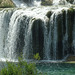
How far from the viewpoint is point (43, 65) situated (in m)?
21.6

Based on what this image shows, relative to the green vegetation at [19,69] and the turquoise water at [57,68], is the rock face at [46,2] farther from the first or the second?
the green vegetation at [19,69]

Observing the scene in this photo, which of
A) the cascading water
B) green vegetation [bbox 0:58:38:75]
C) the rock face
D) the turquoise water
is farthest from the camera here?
the rock face

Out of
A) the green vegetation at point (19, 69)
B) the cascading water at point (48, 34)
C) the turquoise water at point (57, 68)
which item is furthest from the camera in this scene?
the cascading water at point (48, 34)

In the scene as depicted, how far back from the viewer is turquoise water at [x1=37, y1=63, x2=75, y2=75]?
1921 centimetres

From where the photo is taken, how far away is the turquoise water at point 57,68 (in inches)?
756

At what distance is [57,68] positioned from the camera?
20.4 meters

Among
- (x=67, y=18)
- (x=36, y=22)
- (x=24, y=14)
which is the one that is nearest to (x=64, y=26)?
(x=67, y=18)

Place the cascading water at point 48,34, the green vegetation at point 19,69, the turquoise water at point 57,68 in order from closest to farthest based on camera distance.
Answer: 1. the green vegetation at point 19,69
2. the turquoise water at point 57,68
3. the cascading water at point 48,34

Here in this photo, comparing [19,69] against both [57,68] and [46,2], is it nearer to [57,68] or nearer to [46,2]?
[57,68]

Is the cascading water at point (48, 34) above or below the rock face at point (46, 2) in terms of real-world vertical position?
below

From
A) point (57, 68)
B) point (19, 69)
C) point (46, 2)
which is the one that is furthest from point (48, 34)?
point (46, 2)

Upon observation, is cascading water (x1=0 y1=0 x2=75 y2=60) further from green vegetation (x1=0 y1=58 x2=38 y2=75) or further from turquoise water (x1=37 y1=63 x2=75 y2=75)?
green vegetation (x1=0 y1=58 x2=38 y2=75)

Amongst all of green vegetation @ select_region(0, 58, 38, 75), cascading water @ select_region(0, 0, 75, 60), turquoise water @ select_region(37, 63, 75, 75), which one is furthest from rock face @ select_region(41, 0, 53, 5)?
green vegetation @ select_region(0, 58, 38, 75)

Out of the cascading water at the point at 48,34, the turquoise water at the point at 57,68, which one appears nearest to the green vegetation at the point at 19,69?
the turquoise water at the point at 57,68
